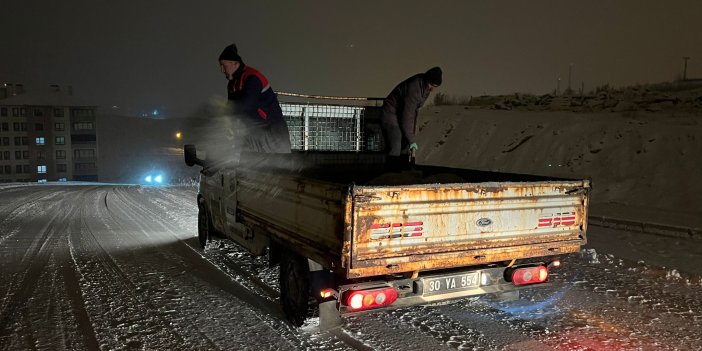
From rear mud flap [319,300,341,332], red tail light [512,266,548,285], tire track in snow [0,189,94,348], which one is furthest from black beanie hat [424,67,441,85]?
tire track in snow [0,189,94,348]

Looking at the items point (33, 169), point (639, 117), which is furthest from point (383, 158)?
point (33, 169)

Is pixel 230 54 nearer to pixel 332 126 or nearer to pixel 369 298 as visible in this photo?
pixel 332 126

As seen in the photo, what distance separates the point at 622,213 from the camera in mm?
11312

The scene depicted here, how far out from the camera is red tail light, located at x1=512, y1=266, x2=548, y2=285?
4.61m

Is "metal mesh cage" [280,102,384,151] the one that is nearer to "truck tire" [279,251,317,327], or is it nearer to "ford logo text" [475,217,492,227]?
"truck tire" [279,251,317,327]

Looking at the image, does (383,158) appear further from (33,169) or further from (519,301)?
(33,169)

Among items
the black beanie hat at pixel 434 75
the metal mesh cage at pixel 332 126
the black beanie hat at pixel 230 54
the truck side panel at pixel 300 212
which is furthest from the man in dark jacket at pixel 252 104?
the black beanie hat at pixel 434 75

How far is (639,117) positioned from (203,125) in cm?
1719

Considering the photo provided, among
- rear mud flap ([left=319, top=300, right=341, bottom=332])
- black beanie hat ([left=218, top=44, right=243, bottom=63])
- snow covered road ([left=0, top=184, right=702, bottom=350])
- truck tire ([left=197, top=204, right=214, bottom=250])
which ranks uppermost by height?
black beanie hat ([left=218, top=44, right=243, bottom=63])

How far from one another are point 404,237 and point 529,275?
1.51 metres

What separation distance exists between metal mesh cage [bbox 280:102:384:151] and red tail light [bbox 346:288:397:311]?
18.8 feet

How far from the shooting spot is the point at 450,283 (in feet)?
14.2

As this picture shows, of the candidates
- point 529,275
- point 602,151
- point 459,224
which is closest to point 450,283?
point 459,224

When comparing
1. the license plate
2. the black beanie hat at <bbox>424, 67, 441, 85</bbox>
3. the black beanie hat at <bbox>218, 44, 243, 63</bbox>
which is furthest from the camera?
the black beanie hat at <bbox>424, 67, 441, 85</bbox>
